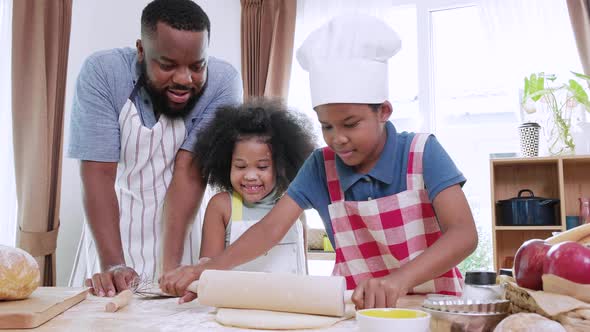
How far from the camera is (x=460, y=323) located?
63 centimetres

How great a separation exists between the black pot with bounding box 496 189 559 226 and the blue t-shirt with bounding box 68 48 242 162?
1870mm

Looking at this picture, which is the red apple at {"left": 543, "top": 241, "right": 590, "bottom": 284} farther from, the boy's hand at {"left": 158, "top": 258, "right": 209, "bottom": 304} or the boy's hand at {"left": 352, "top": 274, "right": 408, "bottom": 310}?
the boy's hand at {"left": 158, "top": 258, "right": 209, "bottom": 304}

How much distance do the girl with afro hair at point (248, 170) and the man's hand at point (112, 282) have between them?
0.50 metres

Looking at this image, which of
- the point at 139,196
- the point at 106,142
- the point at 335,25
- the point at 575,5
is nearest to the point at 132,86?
the point at 106,142

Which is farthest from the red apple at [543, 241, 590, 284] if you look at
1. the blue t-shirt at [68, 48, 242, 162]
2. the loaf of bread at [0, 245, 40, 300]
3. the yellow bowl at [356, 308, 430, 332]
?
the blue t-shirt at [68, 48, 242, 162]

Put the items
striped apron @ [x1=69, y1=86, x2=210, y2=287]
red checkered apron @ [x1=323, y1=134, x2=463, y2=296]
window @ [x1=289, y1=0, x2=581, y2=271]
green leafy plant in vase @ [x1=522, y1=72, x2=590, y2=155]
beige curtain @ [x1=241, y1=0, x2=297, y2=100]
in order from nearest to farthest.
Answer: red checkered apron @ [x1=323, y1=134, x2=463, y2=296] < striped apron @ [x1=69, y1=86, x2=210, y2=287] < green leafy plant in vase @ [x1=522, y1=72, x2=590, y2=155] < window @ [x1=289, y1=0, x2=581, y2=271] < beige curtain @ [x1=241, y1=0, x2=297, y2=100]

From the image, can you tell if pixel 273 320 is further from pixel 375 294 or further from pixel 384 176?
pixel 384 176

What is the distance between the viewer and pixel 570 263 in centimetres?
64

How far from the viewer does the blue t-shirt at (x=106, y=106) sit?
64.0 inches

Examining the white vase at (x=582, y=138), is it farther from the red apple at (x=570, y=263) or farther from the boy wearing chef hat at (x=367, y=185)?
the red apple at (x=570, y=263)

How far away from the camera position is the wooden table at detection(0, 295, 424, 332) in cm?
77

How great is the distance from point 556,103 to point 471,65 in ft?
2.05

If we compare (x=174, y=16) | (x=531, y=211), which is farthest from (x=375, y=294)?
(x=531, y=211)

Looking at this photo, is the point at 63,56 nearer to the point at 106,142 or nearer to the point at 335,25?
the point at 106,142
